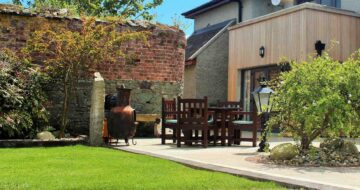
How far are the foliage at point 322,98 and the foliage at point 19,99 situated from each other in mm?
4949

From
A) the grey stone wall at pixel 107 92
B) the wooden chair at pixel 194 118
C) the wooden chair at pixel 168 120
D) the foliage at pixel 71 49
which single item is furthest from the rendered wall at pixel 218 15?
the wooden chair at pixel 194 118

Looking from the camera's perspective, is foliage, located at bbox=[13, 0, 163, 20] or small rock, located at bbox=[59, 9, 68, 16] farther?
foliage, located at bbox=[13, 0, 163, 20]

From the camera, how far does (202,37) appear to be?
65.7 ft

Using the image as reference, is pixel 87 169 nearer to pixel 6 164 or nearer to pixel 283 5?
pixel 6 164

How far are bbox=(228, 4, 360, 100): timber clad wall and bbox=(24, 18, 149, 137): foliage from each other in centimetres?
449

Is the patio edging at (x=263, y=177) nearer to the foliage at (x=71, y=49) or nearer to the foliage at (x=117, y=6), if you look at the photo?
the foliage at (x=71, y=49)

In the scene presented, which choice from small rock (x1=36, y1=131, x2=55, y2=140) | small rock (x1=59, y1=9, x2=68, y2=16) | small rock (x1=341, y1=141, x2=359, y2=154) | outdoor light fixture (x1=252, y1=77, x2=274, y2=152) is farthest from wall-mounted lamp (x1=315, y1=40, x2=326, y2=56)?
small rock (x1=36, y1=131, x2=55, y2=140)

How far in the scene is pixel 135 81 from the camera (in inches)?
506

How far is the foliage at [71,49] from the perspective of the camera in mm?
10617

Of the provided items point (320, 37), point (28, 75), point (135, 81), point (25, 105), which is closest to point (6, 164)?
point (25, 105)

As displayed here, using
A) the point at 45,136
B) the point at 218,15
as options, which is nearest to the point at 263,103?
the point at 45,136

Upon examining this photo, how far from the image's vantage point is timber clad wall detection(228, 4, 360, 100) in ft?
44.9

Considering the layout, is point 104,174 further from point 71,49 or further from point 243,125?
point 71,49

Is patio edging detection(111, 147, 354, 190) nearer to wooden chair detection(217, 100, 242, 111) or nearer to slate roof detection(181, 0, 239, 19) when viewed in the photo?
wooden chair detection(217, 100, 242, 111)
